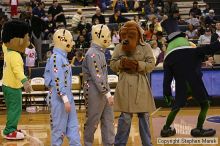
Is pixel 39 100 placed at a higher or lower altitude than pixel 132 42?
lower

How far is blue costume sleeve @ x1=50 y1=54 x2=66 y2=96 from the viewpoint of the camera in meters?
8.70

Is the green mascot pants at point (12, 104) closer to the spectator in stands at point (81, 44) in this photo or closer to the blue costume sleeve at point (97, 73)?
the blue costume sleeve at point (97, 73)

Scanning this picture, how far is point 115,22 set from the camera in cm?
2156

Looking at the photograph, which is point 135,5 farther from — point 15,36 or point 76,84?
point 15,36

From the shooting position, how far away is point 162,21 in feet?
69.4

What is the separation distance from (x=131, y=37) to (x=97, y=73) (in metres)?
0.76

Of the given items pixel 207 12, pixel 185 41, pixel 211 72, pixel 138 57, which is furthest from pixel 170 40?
pixel 207 12

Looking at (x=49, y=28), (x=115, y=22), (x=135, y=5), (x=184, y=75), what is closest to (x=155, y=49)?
(x=115, y=22)

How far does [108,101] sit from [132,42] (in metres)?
0.94

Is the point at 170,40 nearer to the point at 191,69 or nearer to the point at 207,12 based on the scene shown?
the point at 191,69

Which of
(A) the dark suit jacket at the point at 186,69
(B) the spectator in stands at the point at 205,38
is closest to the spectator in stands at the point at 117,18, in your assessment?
(B) the spectator in stands at the point at 205,38

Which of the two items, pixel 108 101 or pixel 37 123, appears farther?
pixel 37 123

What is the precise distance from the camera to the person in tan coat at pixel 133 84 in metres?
9.12

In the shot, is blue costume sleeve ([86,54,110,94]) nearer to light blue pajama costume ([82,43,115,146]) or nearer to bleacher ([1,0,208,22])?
light blue pajama costume ([82,43,115,146])
